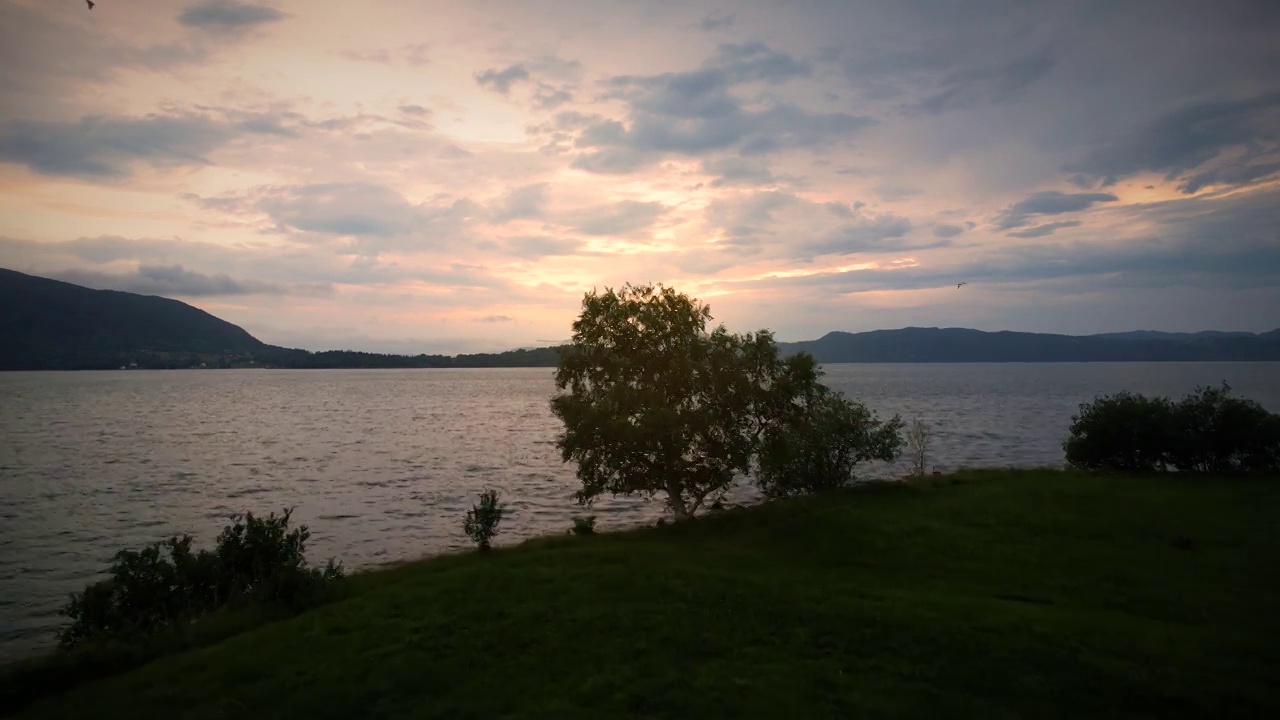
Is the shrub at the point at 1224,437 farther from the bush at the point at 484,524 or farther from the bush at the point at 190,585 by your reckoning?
the bush at the point at 190,585

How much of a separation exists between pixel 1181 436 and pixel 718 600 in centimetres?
4639

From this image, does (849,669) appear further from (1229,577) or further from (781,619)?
(1229,577)

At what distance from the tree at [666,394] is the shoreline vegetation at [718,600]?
0.18m

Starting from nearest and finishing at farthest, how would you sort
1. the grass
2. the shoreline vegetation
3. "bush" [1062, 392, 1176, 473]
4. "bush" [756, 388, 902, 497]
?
the grass, the shoreline vegetation, "bush" [756, 388, 902, 497], "bush" [1062, 392, 1176, 473]

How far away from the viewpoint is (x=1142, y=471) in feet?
163

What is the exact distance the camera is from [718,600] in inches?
929

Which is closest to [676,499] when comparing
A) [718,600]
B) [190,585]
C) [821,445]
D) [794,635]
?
[821,445]

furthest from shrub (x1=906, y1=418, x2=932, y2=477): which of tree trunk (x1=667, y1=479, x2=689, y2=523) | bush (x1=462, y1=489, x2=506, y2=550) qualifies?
bush (x1=462, y1=489, x2=506, y2=550)

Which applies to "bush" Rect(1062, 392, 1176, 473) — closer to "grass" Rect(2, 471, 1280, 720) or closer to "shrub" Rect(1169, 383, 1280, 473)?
"shrub" Rect(1169, 383, 1280, 473)

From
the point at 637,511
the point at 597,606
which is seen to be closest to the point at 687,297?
the point at 637,511

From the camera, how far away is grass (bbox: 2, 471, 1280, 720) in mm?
16578

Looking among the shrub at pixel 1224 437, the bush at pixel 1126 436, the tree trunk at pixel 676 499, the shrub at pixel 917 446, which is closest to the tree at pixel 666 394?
the tree trunk at pixel 676 499

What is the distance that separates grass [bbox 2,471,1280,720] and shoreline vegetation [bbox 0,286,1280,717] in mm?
106

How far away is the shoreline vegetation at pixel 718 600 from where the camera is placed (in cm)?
1706
